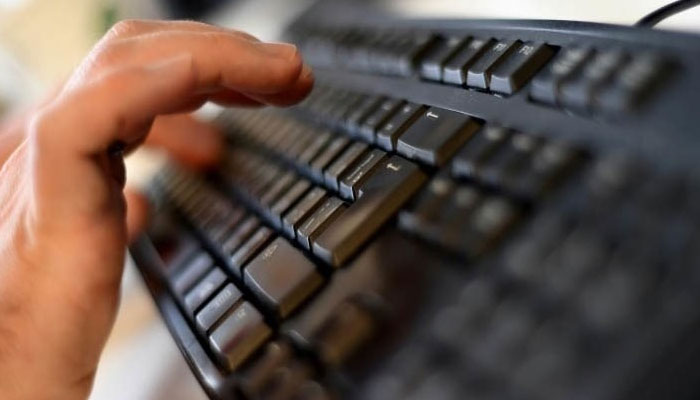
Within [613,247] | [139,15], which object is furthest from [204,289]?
[139,15]

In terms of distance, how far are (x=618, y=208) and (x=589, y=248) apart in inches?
0.7

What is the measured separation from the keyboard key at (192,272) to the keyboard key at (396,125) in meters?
0.13

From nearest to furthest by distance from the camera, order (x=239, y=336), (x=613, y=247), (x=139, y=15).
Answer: (x=613, y=247)
(x=239, y=336)
(x=139, y=15)

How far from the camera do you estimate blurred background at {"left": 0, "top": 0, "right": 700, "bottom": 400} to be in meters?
0.43

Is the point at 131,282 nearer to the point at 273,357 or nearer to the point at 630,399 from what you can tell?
the point at 273,357

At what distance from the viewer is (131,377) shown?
0.46 m

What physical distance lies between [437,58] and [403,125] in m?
0.05

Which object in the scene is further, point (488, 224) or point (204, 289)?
point (204, 289)

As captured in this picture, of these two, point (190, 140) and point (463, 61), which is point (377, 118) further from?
point (190, 140)

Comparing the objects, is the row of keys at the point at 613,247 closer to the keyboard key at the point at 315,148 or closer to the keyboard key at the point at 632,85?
the keyboard key at the point at 632,85

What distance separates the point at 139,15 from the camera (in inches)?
38.3

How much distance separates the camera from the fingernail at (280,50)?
1.26ft

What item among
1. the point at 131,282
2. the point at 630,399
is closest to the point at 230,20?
the point at 131,282

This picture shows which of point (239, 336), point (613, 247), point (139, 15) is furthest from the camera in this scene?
point (139, 15)
